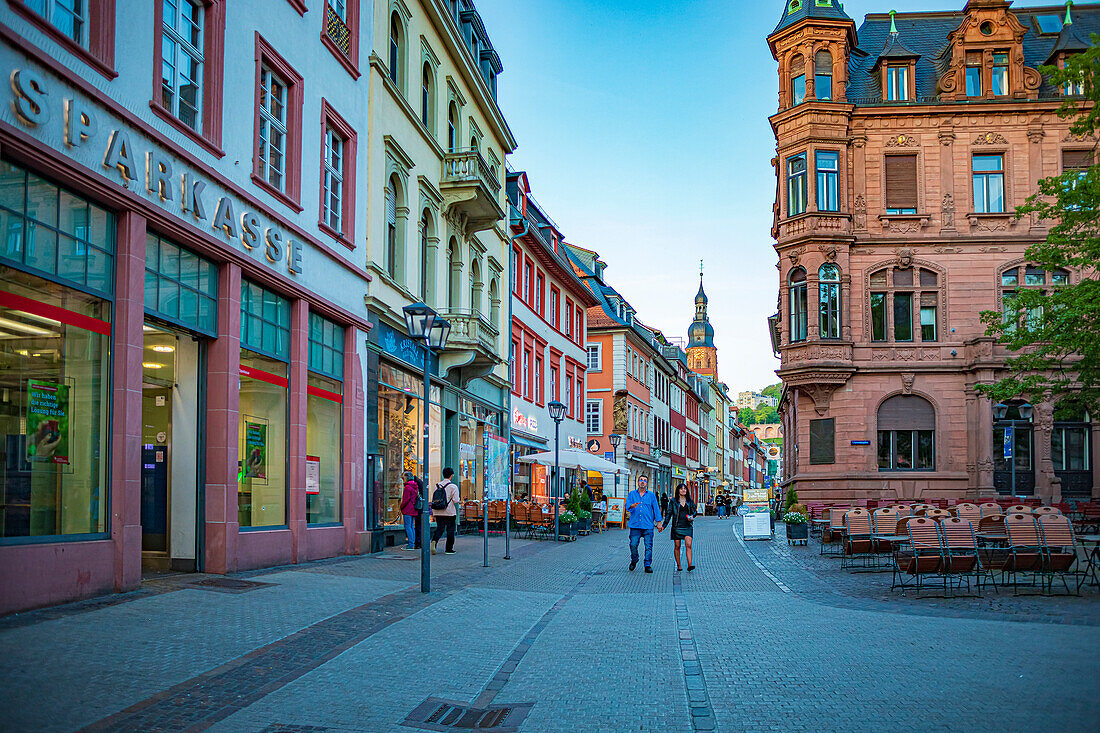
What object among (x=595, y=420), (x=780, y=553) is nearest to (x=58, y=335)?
(x=780, y=553)

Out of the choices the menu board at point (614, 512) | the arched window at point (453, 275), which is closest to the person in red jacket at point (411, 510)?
the arched window at point (453, 275)

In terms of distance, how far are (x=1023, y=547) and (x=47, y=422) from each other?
12.7 meters

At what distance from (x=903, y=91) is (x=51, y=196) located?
3521 centimetres

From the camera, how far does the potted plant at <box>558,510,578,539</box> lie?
29.7m

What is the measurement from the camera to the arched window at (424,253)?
26.1m

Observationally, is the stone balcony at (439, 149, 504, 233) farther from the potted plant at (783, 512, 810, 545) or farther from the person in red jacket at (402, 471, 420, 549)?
the potted plant at (783, 512, 810, 545)

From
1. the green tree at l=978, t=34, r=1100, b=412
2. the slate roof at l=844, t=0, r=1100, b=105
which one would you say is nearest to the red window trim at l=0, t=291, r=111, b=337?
the green tree at l=978, t=34, r=1100, b=412

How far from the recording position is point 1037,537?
1413 cm

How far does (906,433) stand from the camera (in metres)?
37.9

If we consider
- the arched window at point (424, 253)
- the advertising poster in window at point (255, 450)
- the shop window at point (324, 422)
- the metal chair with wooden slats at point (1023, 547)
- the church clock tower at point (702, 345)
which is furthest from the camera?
the church clock tower at point (702, 345)

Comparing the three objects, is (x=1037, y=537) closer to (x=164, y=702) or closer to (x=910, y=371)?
(x=164, y=702)

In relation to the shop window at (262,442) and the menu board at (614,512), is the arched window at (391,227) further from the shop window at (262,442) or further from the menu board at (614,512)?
the menu board at (614,512)

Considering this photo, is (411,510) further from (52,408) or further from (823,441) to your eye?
(823,441)

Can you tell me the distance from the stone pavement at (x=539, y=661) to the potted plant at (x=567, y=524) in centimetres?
1508
